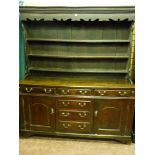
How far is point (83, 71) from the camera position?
127 inches

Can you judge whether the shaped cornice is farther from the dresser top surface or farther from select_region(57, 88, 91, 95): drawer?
select_region(57, 88, 91, 95): drawer

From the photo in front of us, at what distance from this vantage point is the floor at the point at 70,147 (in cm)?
269

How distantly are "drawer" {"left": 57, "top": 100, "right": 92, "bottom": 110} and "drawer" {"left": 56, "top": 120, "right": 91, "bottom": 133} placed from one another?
23cm

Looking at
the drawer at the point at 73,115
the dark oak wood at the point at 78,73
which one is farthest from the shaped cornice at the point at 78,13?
the drawer at the point at 73,115

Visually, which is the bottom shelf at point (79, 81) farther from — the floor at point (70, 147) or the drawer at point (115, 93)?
the floor at point (70, 147)

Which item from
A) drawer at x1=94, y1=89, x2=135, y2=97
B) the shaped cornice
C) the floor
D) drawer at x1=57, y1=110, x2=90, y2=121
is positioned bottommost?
the floor

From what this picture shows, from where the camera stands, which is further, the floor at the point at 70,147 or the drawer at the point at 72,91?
the drawer at the point at 72,91

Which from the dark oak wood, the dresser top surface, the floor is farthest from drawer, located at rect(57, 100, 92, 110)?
the floor

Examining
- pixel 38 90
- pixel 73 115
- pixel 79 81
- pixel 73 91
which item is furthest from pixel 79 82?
pixel 38 90

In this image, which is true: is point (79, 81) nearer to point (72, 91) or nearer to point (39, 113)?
point (72, 91)

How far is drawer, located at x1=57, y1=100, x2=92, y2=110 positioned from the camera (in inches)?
112

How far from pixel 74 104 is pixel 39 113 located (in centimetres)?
51

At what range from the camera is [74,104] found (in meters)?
2.87
